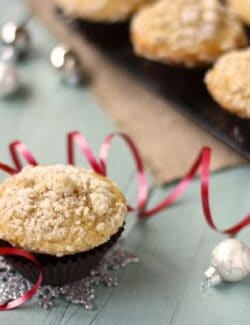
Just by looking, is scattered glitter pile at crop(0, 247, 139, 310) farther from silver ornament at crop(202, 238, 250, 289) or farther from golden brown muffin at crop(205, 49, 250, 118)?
golden brown muffin at crop(205, 49, 250, 118)

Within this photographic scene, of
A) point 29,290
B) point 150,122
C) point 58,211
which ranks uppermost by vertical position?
point 58,211

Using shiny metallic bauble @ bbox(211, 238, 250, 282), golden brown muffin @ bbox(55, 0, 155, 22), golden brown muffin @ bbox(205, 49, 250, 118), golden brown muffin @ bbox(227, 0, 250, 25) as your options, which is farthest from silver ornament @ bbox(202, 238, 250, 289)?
golden brown muffin @ bbox(55, 0, 155, 22)

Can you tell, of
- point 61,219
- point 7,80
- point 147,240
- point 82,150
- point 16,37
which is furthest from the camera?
point 16,37

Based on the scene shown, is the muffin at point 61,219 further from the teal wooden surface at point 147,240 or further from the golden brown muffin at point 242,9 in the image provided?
the golden brown muffin at point 242,9

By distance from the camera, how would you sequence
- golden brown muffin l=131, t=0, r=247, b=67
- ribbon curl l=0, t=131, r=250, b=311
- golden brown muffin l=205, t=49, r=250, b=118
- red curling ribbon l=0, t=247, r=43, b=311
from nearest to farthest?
red curling ribbon l=0, t=247, r=43, b=311 < ribbon curl l=0, t=131, r=250, b=311 < golden brown muffin l=205, t=49, r=250, b=118 < golden brown muffin l=131, t=0, r=247, b=67

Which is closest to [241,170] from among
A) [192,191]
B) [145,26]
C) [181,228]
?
[192,191]

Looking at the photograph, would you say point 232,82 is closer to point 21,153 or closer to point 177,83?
point 177,83

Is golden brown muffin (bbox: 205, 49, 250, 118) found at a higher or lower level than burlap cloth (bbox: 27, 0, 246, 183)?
higher

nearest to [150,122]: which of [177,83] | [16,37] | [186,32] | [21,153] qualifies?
[177,83]
